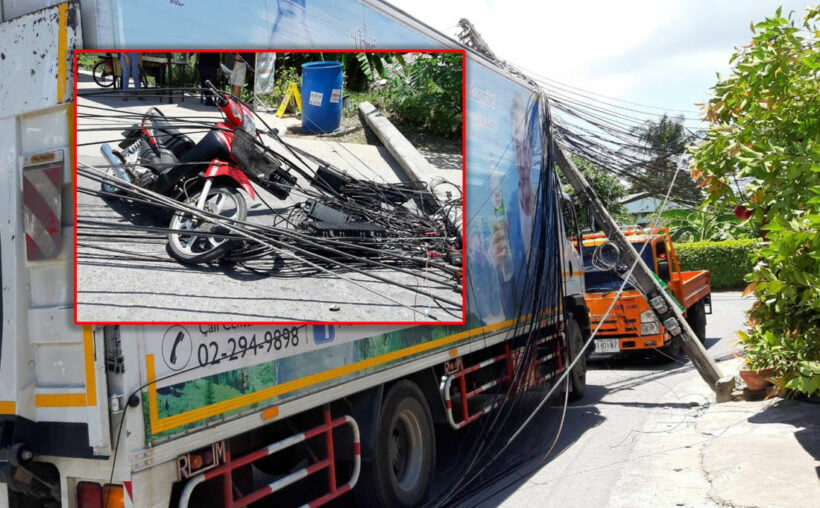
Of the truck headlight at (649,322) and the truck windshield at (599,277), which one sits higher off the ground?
the truck windshield at (599,277)

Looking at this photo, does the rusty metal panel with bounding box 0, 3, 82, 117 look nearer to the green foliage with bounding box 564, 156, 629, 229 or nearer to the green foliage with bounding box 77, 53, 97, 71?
the green foliage with bounding box 77, 53, 97, 71

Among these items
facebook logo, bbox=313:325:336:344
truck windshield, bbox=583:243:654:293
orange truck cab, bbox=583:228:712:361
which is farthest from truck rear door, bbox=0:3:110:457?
truck windshield, bbox=583:243:654:293

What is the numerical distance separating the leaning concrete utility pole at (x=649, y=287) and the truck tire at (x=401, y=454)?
13.0ft

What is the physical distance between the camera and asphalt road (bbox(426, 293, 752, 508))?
5.89 metres

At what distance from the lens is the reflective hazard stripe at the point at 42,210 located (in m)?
3.20

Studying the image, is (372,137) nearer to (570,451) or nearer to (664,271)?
(570,451)

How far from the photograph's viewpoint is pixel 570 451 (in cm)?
718

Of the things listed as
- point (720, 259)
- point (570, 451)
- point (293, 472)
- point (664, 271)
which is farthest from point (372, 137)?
point (720, 259)

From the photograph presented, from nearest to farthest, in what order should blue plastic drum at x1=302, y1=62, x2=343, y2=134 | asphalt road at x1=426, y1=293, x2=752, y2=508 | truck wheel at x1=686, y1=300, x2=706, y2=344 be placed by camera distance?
blue plastic drum at x1=302, y1=62, x2=343, y2=134 < asphalt road at x1=426, y1=293, x2=752, y2=508 < truck wheel at x1=686, y1=300, x2=706, y2=344

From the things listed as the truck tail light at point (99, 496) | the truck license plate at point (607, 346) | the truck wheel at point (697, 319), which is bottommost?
the truck license plate at point (607, 346)

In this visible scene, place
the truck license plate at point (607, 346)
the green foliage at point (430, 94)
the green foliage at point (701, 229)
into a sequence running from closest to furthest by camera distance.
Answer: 1. the green foliage at point (430, 94)
2. the truck license plate at point (607, 346)
3. the green foliage at point (701, 229)

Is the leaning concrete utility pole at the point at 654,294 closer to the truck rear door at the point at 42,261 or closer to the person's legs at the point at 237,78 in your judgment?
the person's legs at the point at 237,78

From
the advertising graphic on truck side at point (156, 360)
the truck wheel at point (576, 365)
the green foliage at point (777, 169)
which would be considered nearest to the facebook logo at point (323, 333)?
the advertising graphic on truck side at point (156, 360)

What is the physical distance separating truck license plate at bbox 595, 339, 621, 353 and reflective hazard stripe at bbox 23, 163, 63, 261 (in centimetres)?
966
